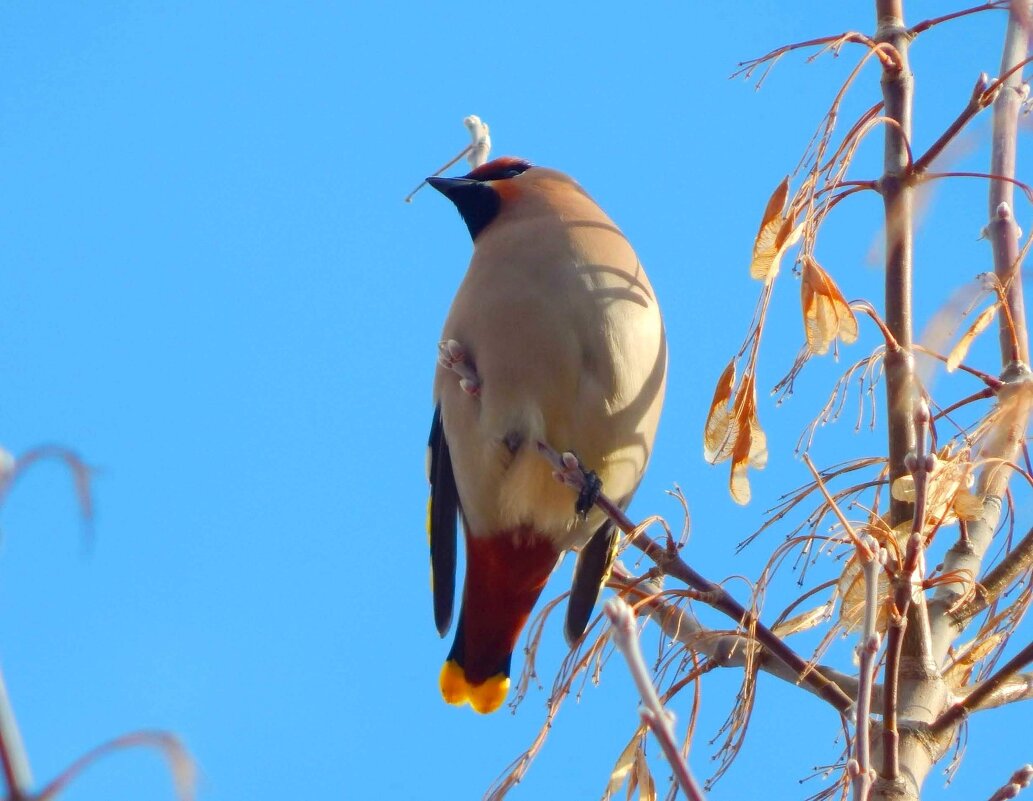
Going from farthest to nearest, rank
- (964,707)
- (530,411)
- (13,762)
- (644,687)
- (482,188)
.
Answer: (482,188) < (530,411) < (964,707) < (644,687) < (13,762)

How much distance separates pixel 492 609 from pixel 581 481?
0.74m

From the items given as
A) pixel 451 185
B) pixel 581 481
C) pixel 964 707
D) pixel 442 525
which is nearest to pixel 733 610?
pixel 964 707

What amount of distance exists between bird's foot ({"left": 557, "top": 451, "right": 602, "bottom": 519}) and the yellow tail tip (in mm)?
559

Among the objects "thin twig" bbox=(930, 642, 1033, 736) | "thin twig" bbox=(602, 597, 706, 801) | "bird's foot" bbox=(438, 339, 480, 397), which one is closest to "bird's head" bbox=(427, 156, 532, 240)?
"bird's foot" bbox=(438, 339, 480, 397)

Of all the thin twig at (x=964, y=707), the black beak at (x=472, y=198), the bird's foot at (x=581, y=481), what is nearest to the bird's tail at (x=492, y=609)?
the bird's foot at (x=581, y=481)

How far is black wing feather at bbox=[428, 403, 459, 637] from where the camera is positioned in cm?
339

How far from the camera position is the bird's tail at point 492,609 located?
3271 millimetres

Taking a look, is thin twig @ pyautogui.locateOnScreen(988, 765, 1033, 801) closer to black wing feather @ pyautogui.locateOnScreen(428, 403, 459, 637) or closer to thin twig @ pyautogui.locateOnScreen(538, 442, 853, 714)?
thin twig @ pyautogui.locateOnScreen(538, 442, 853, 714)

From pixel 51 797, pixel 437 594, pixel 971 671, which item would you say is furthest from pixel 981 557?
pixel 51 797

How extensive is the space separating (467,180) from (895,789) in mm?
2310

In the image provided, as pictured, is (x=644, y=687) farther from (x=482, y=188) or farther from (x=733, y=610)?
(x=482, y=188)

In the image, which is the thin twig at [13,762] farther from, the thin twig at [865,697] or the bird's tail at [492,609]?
the bird's tail at [492,609]

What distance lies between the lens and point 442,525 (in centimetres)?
345

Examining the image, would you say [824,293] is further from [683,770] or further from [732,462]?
[683,770]
